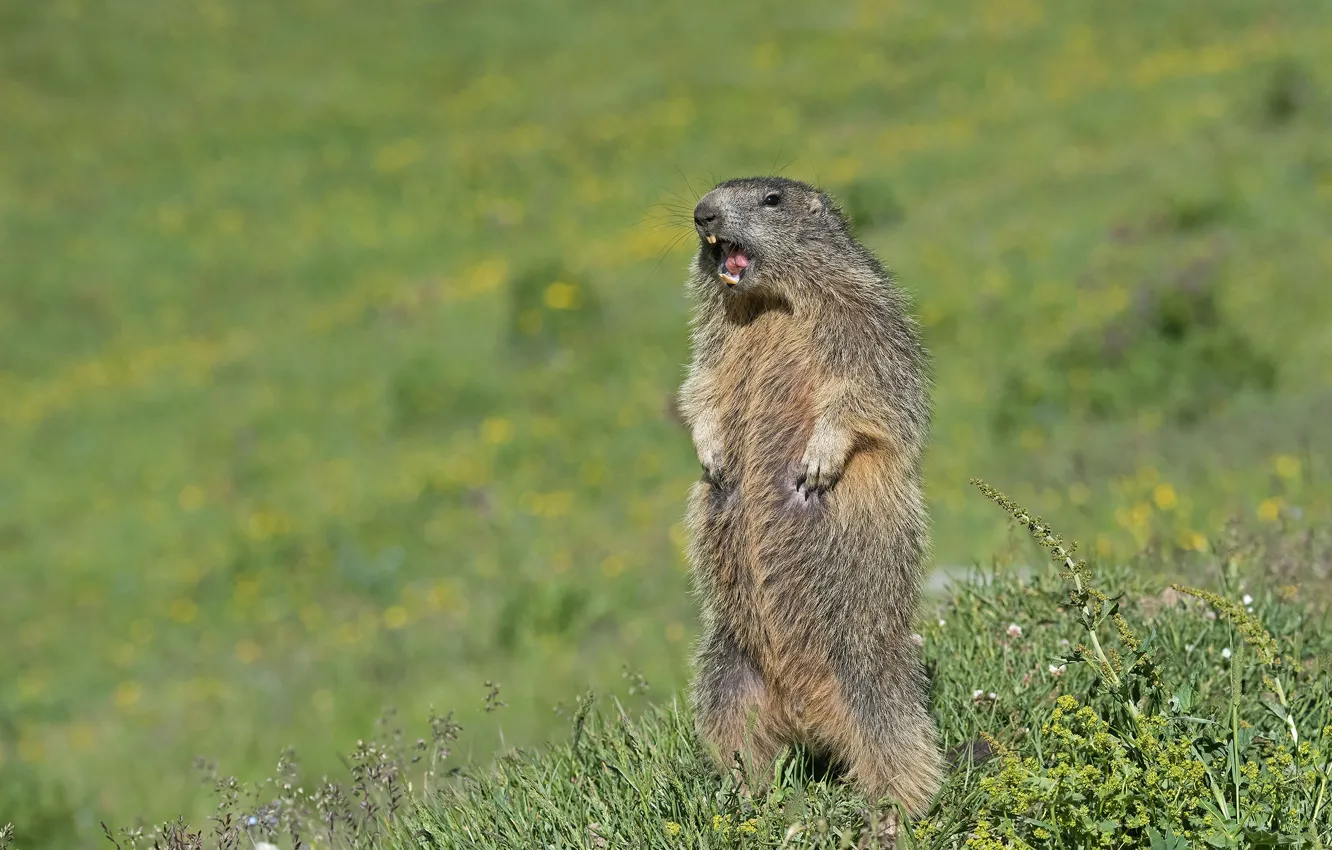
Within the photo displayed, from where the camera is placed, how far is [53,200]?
2598 centimetres

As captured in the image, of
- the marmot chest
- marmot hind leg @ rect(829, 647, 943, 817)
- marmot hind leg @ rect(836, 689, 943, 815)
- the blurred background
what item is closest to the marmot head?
the marmot chest

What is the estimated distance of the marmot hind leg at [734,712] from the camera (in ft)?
14.7

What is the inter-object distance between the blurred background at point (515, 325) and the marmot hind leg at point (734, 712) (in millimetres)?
1068

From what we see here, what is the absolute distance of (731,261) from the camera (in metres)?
4.82

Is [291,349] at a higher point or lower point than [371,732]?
higher

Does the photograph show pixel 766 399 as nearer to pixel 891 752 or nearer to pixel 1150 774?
pixel 891 752

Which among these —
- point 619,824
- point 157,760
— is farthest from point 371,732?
point 619,824

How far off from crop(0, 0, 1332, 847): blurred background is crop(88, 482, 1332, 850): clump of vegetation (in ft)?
2.13

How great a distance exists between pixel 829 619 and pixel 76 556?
1225 centimetres

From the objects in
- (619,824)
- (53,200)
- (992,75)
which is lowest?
(619,824)

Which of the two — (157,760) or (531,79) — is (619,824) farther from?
(531,79)

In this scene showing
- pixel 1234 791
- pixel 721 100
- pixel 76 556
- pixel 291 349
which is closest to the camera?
pixel 1234 791

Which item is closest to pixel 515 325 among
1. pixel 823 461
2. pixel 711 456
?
pixel 711 456

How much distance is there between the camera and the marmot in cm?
441
